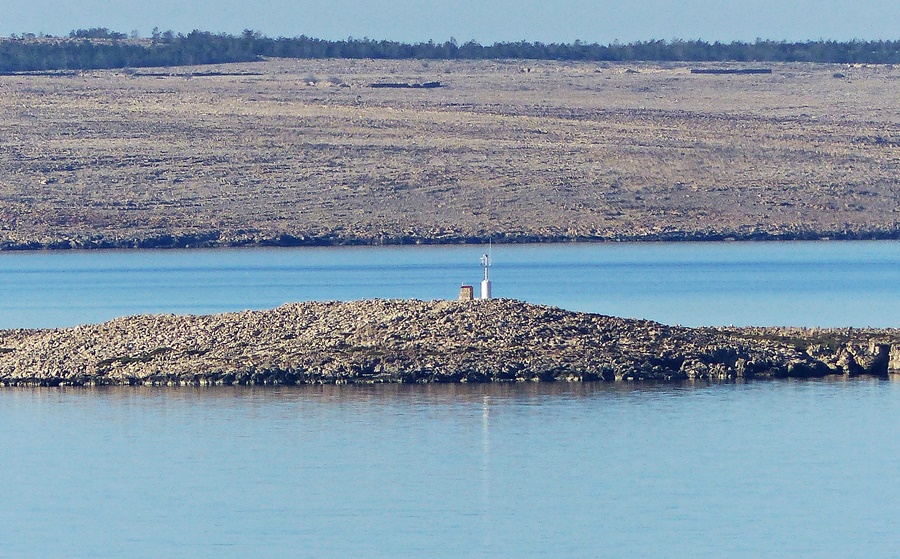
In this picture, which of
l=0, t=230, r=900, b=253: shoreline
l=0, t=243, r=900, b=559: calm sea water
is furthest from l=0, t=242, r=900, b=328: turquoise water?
l=0, t=243, r=900, b=559: calm sea water

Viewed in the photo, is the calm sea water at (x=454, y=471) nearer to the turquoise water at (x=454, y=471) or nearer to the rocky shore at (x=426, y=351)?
the turquoise water at (x=454, y=471)

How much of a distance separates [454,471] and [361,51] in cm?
9876

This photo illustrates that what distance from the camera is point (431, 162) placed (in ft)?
260

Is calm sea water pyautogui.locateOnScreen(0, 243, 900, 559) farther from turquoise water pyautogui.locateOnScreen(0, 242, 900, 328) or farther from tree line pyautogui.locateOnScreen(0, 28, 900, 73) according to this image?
tree line pyautogui.locateOnScreen(0, 28, 900, 73)

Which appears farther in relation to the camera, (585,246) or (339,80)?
(339,80)

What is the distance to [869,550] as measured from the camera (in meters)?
15.4

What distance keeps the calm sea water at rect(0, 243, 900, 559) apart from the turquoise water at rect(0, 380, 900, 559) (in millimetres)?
34

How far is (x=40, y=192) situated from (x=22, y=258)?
24.1 ft

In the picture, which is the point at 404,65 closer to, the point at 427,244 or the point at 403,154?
the point at 403,154

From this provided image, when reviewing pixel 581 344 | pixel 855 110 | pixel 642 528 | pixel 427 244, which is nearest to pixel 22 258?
pixel 427 244

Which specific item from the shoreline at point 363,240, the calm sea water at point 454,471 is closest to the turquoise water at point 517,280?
the shoreline at point 363,240

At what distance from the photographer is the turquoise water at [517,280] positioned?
38.7 m

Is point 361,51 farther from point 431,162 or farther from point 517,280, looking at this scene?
point 517,280

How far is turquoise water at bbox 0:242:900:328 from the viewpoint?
3869cm
